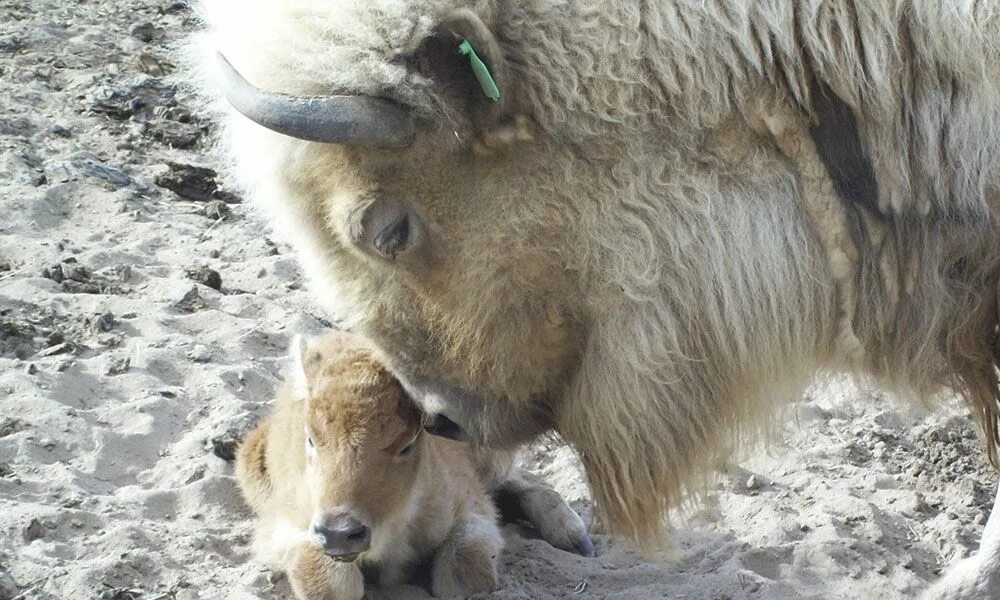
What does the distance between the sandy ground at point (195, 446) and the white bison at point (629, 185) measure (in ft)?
2.17

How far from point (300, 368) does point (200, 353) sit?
1.22 m

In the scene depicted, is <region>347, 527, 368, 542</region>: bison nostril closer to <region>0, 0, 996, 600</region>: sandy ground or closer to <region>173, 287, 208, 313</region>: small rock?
<region>0, 0, 996, 600</region>: sandy ground

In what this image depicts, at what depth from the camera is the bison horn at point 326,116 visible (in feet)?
10.8

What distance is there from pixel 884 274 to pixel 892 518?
6.15 ft

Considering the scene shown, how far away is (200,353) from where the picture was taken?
5730mm

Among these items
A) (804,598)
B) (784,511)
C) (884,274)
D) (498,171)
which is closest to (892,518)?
(784,511)

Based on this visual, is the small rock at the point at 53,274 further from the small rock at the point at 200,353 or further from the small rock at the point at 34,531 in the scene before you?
the small rock at the point at 34,531

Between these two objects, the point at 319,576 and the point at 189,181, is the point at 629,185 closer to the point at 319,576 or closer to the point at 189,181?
the point at 319,576

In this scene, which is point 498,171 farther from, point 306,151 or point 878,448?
point 878,448

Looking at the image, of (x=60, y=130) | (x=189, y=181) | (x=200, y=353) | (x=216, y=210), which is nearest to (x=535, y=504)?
(x=200, y=353)

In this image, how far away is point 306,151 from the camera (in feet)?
11.5

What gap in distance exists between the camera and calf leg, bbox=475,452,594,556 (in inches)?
205

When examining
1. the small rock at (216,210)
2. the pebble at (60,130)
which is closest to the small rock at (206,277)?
the small rock at (216,210)

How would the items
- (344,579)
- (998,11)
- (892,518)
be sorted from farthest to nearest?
(892,518)
(344,579)
(998,11)
